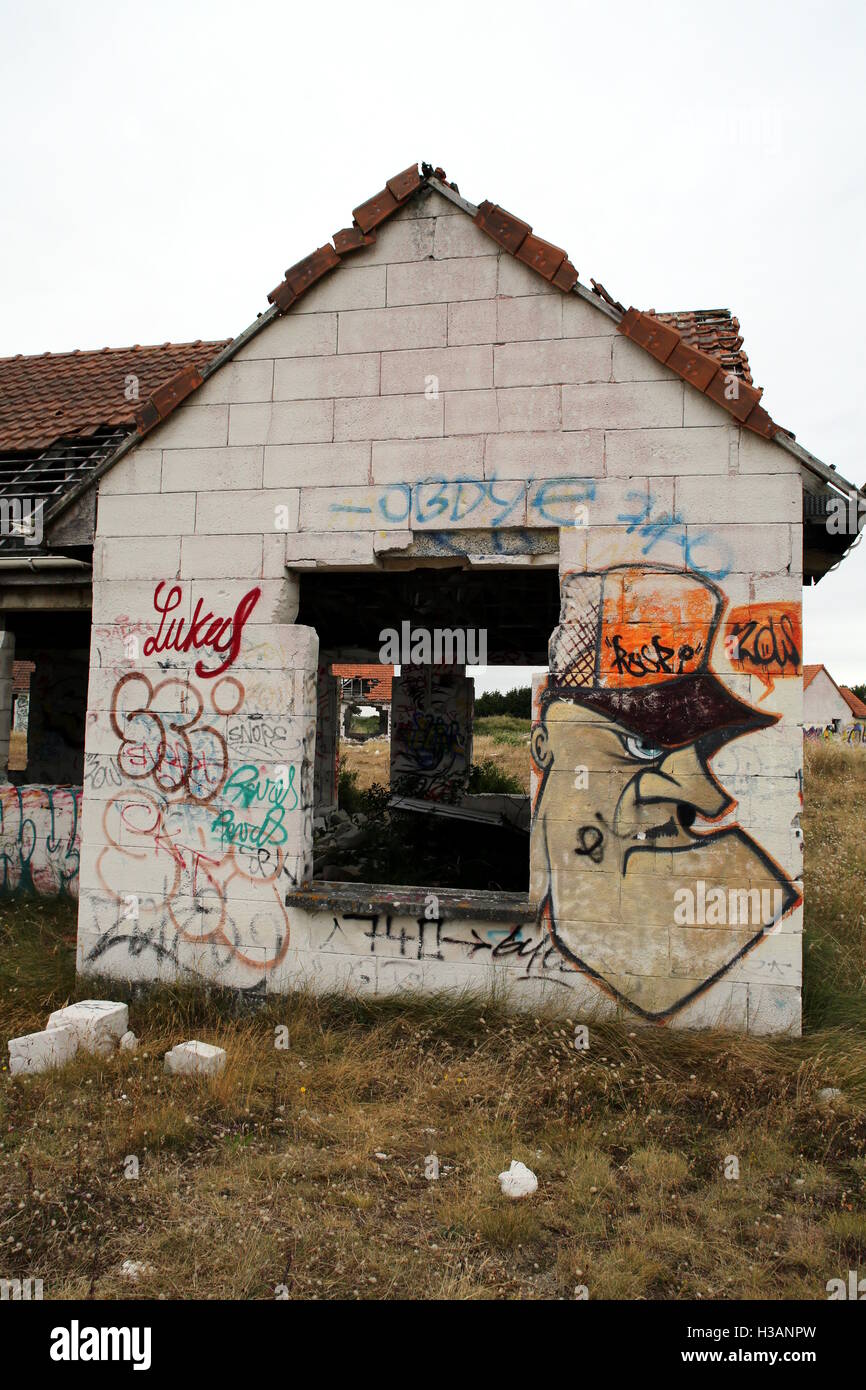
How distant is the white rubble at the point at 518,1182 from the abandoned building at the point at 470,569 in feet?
4.67

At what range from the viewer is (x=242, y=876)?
557cm

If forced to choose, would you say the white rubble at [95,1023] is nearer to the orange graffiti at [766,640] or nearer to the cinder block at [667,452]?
the orange graffiti at [766,640]

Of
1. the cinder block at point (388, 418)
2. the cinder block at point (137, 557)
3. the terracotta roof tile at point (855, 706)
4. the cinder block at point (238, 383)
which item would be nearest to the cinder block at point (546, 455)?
the cinder block at point (388, 418)

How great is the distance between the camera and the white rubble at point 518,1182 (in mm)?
3680

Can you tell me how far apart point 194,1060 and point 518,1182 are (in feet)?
6.52

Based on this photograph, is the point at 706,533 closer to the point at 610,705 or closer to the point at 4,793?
the point at 610,705

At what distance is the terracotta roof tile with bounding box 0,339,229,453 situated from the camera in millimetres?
8602

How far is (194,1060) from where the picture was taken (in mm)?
4688

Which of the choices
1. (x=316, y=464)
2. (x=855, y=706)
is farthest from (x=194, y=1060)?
(x=855, y=706)

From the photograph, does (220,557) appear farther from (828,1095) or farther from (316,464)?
(828,1095)

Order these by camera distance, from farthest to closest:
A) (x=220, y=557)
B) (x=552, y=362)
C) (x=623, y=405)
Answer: (x=220, y=557) → (x=552, y=362) → (x=623, y=405)
